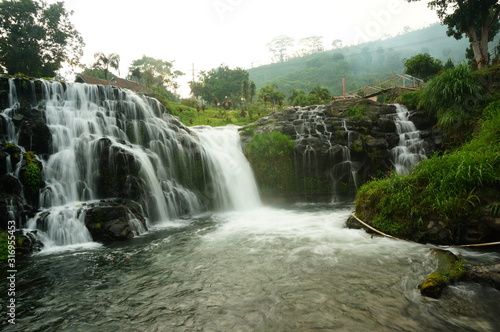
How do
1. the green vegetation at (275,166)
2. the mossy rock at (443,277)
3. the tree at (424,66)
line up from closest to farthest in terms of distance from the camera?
the mossy rock at (443,277), the green vegetation at (275,166), the tree at (424,66)

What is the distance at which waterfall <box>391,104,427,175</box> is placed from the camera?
12.2m

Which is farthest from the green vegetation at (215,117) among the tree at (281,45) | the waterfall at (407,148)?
the tree at (281,45)

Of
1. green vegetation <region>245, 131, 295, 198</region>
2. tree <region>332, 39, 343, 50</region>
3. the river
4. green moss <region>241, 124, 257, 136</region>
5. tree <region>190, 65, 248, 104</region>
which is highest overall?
tree <region>332, 39, 343, 50</region>

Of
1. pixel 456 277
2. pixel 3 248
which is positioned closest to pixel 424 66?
pixel 456 277

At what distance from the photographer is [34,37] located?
1040 inches

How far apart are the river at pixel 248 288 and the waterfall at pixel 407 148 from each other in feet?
24.4

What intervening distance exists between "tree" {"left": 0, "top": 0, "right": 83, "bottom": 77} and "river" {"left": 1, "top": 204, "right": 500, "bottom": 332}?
2849 centimetres

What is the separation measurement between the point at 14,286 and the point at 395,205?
796 cm

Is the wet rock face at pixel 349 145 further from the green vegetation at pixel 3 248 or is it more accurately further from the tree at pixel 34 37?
the tree at pixel 34 37

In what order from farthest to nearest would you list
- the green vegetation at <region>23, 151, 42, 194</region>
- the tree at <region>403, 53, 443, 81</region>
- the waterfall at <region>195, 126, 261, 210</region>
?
the tree at <region>403, 53, 443, 81</region> < the waterfall at <region>195, 126, 261, 210</region> < the green vegetation at <region>23, 151, 42, 194</region>

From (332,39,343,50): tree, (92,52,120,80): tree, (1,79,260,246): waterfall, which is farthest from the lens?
(332,39,343,50): tree

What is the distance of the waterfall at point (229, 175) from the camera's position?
40.1ft

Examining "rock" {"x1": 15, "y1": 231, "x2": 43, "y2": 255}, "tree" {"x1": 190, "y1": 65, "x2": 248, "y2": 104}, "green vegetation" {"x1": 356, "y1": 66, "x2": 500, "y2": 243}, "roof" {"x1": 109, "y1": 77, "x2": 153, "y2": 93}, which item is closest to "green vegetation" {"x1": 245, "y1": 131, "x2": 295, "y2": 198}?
"green vegetation" {"x1": 356, "y1": 66, "x2": 500, "y2": 243}

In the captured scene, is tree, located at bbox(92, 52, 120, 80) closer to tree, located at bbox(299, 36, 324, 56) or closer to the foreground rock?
the foreground rock
